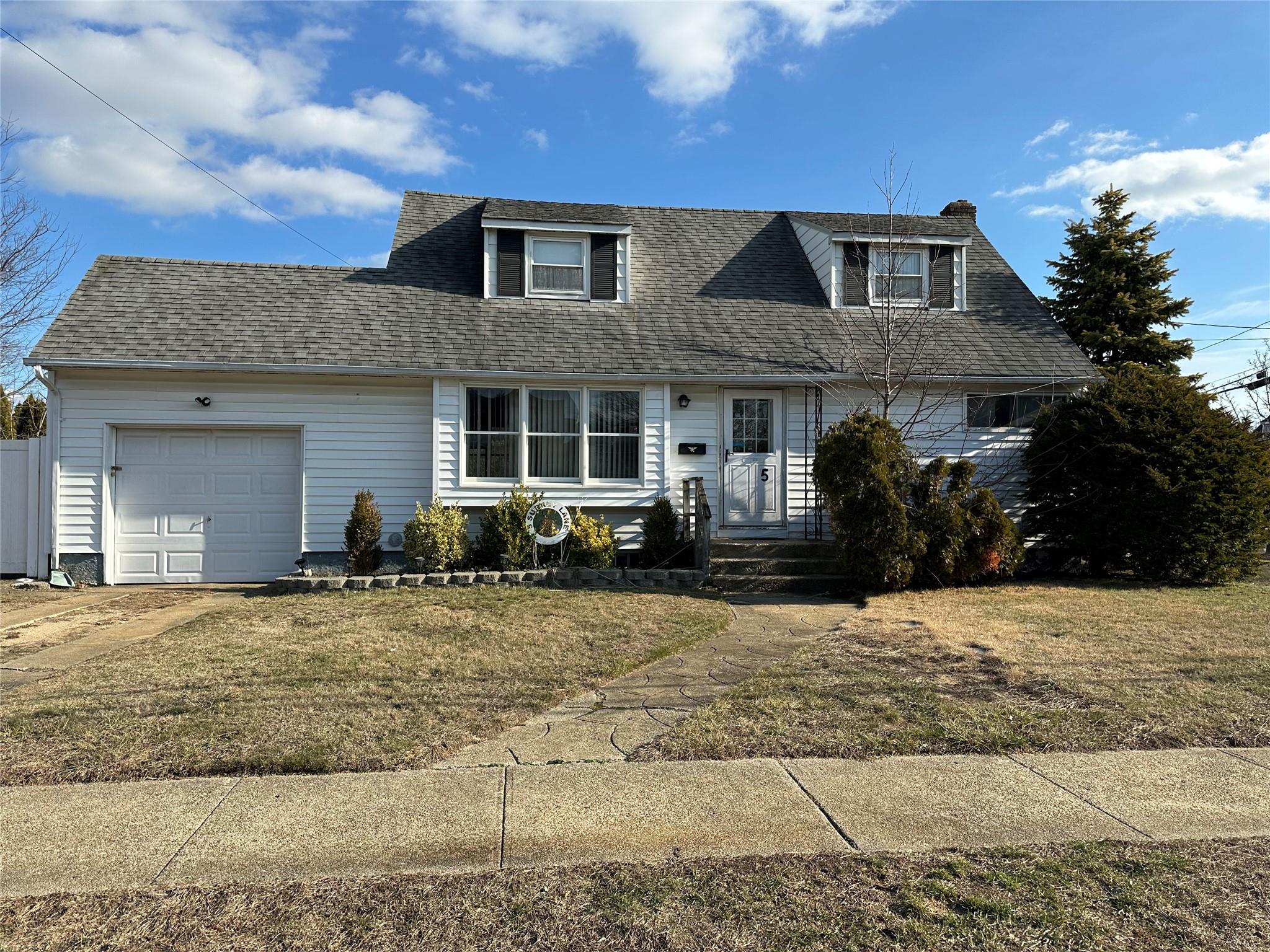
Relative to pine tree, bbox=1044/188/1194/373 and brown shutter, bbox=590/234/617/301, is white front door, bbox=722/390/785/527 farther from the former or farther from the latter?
pine tree, bbox=1044/188/1194/373

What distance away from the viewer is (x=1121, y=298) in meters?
18.0

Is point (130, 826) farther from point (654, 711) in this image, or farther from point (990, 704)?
point (990, 704)

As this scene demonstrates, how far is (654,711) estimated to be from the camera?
514 centimetres

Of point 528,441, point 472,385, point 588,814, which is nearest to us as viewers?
point 588,814

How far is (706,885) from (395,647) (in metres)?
4.45

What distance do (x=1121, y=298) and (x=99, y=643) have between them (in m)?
20.1

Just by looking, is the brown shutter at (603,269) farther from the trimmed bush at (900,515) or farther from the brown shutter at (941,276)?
the brown shutter at (941,276)

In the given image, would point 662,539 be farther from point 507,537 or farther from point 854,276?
point 854,276

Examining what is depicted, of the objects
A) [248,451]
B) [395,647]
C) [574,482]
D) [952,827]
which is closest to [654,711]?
[952,827]

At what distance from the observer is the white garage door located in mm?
11312

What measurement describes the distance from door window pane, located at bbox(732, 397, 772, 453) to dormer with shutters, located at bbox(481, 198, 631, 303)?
9.26 feet

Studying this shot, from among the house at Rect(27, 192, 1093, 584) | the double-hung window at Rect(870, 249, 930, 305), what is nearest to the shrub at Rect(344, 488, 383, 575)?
the house at Rect(27, 192, 1093, 584)

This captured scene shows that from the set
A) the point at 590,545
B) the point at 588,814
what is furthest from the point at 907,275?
the point at 588,814

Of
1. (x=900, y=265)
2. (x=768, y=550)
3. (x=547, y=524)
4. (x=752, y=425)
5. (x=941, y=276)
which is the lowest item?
(x=768, y=550)
